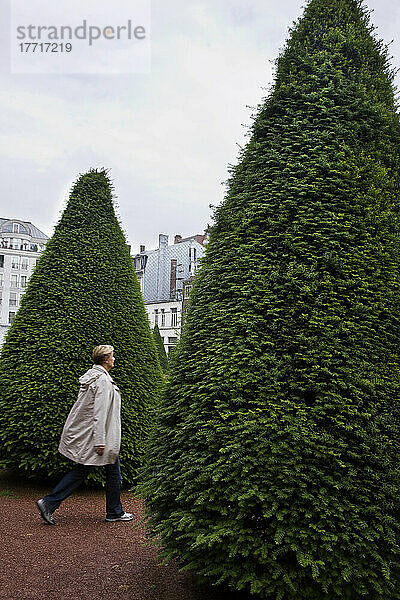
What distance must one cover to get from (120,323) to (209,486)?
448 cm

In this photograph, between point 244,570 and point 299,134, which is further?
point 299,134

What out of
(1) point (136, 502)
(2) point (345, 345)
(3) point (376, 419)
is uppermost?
(2) point (345, 345)

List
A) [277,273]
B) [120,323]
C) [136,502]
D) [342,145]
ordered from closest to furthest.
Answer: [277,273], [342,145], [136,502], [120,323]

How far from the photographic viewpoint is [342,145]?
4.26m

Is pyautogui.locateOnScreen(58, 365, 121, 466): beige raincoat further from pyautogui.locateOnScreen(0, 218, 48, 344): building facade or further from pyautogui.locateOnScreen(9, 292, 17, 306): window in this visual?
pyautogui.locateOnScreen(9, 292, 17, 306): window

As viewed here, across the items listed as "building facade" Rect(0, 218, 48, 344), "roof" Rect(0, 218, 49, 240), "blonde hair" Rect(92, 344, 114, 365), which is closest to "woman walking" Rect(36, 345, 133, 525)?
"blonde hair" Rect(92, 344, 114, 365)

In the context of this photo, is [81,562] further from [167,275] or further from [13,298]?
[13,298]

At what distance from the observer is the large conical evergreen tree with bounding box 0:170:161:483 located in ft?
23.7

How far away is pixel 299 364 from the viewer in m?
3.69

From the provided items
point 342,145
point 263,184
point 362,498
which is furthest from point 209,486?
point 342,145

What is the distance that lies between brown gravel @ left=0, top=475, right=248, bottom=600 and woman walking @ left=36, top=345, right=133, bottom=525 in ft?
0.80

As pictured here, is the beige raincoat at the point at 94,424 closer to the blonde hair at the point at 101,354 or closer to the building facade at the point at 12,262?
the blonde hair at the point at 101,354

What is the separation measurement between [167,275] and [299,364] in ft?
141

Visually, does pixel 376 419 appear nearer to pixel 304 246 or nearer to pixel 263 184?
pixel 304 246
